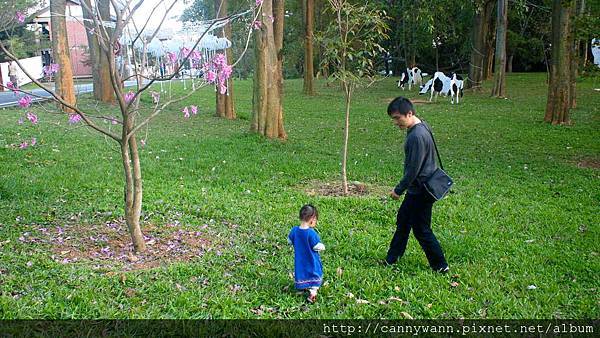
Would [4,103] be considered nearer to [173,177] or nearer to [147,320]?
[173,177]

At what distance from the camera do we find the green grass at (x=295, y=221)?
367cm

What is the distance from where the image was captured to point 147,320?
3.31 metres

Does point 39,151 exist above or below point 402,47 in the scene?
below

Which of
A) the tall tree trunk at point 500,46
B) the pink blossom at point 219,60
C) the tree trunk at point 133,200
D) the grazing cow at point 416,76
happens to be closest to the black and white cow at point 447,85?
the tall tree trunk at point 500,46

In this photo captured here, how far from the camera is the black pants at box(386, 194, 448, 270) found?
13.8 feet

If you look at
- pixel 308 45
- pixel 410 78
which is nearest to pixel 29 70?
pixel 308 45

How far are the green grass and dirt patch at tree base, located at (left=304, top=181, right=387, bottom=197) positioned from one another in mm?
148

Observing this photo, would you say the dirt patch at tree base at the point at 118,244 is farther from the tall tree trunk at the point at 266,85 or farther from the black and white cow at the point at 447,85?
the black and white cow at the point at 447,85

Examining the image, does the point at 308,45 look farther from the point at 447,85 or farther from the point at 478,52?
the point at 478,52

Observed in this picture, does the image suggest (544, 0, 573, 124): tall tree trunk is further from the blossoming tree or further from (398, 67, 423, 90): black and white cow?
(398, 67, 423, 90): black and white cow

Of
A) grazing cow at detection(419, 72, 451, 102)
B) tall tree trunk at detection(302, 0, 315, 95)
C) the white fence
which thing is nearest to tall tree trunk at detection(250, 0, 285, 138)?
the white fence

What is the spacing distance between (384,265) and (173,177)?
3942 mm

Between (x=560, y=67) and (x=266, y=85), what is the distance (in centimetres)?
665

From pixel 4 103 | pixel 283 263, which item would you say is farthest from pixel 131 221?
pixel 4 103
